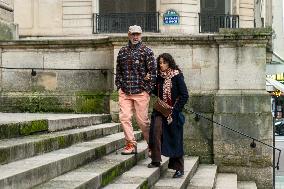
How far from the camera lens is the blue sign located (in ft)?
85.1

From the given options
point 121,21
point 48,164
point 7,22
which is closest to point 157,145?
point 48,164

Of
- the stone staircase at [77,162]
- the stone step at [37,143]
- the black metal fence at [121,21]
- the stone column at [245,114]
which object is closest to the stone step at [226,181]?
the stone staircase at [77,162]

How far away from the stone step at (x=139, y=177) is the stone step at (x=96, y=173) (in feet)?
0.26

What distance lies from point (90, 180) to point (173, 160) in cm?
241

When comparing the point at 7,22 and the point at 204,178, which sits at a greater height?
the point at 7,22

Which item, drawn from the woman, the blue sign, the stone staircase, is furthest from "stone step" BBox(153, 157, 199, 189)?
the blue sign

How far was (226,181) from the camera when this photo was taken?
9.48 meters

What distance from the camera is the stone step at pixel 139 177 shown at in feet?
20.9

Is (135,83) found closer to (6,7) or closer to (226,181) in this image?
(226,181)

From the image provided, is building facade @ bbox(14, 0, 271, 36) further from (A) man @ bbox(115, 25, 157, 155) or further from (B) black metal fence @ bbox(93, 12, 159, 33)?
(A) man @ bbox(115, 25, 157, 155)

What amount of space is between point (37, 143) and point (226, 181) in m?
4.14

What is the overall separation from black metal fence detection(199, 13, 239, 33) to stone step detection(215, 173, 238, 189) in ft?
55.7

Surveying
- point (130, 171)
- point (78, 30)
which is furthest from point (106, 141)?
point (78, 30)

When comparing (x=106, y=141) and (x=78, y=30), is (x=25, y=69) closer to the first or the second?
(x=106, y=141)
